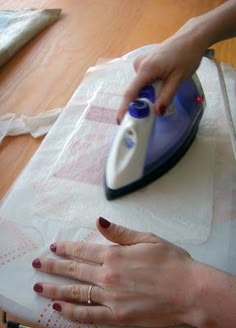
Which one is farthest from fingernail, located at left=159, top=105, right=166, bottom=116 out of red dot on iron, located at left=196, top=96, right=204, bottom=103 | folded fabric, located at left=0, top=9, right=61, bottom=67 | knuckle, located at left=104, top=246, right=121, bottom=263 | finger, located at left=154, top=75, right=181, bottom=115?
folded fabric, located at left=0, top=9, right=61, bottom=67

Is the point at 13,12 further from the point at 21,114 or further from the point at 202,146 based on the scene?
the point at 202,146

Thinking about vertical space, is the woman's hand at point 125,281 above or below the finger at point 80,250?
below

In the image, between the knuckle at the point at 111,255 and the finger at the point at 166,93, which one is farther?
the finger at the point at 166,93

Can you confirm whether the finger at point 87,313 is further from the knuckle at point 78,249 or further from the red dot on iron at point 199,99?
the red dot on iron at point 199,99

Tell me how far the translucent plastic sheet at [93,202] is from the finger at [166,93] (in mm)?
104

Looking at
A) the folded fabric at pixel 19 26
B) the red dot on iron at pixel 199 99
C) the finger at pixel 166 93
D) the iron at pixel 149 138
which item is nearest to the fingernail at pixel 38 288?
the iron at pixel 149 138

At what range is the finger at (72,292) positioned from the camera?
0.41 meters

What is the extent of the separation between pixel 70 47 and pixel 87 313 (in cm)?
65

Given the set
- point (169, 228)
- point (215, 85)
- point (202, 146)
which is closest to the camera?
point (169, 228)

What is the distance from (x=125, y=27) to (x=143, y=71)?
434mm

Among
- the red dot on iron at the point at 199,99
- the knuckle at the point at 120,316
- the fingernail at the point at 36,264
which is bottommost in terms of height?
the red dot on iron at the point at 199,99

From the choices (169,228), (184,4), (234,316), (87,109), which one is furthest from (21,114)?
(184,4)

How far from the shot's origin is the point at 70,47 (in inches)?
34.5

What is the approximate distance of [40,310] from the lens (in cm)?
42
